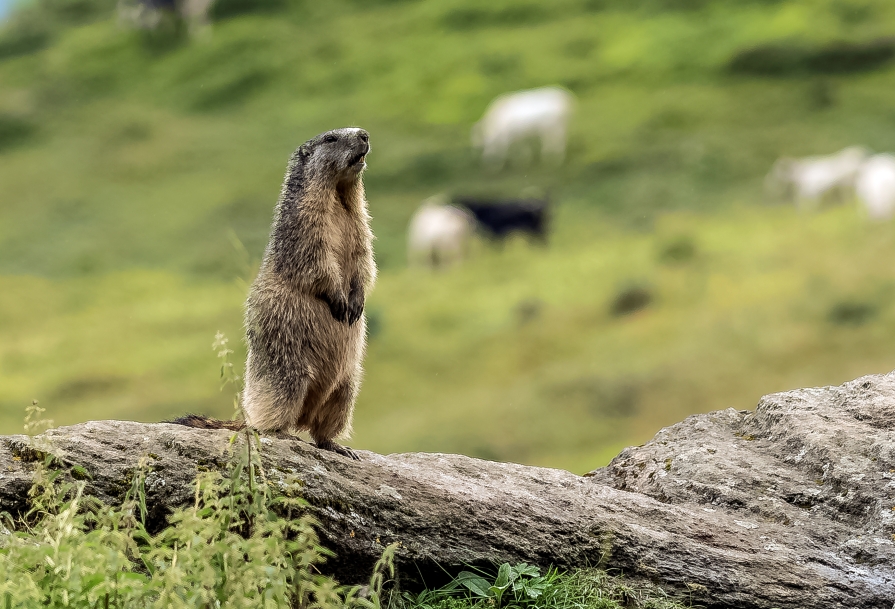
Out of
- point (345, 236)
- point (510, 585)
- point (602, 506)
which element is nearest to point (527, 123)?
point (345, 236)

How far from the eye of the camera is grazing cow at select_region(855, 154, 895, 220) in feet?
64.5

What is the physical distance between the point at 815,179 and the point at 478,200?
300 inches

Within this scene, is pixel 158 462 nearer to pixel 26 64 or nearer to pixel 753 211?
pixel 753 211

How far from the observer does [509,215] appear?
2150 centimetres

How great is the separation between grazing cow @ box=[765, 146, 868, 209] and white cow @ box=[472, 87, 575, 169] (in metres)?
5.30

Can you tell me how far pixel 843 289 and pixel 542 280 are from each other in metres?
5.87

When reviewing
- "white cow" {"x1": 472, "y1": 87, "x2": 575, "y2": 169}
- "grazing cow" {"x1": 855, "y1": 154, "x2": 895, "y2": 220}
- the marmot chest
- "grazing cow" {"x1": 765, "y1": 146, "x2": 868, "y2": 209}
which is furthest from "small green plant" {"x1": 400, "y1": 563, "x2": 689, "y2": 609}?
"white cow" {"x1": 472, "y1": 87, "x2": 575, "y2": 169}

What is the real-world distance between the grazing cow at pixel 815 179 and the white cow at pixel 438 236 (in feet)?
23.0

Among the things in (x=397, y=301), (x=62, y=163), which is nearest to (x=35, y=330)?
(x=62, y=163)

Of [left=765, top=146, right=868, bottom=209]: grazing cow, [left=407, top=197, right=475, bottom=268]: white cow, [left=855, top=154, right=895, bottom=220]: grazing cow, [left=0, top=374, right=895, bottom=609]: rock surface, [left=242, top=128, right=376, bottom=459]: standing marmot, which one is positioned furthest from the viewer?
[left=407, top=197, right=475, bottom=268]: white cow

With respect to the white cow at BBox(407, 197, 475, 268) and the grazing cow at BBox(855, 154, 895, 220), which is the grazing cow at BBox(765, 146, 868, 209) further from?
the white cow at BBox(407, 197, 475, 268)

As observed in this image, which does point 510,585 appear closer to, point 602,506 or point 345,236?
point 602,506

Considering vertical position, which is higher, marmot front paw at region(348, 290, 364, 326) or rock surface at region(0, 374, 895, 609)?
marmot front paw at region(348, 290, 364, 326)

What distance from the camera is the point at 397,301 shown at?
1889cm
